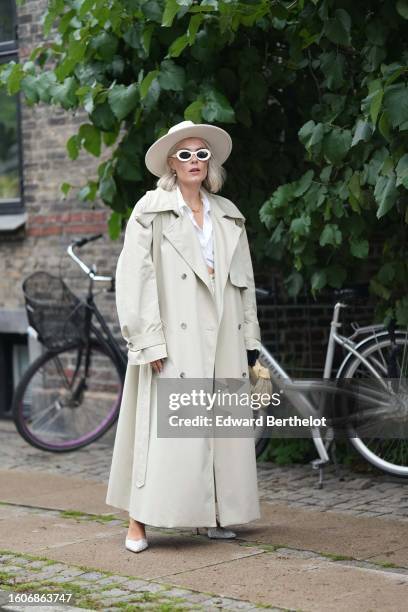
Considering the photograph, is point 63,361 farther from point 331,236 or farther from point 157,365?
point 157,365

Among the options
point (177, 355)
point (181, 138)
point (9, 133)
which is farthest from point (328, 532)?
point (9, 133)

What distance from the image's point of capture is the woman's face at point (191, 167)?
20.8ft

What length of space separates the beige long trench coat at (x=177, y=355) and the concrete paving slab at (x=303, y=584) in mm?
436

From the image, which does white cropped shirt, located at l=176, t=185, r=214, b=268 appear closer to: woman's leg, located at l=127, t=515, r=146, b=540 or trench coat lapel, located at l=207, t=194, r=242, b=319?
trench coat lapel, located at l=207, t=194, r=242, b=319

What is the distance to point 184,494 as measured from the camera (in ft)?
20.2

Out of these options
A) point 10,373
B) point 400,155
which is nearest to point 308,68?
point 400,155

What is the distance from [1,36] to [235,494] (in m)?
6.19

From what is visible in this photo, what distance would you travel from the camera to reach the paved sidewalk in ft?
17.3

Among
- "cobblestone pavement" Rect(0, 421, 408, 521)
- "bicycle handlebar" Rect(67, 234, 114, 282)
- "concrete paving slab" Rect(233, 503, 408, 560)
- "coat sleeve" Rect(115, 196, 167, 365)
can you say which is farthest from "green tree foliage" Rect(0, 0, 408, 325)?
"concrete paving slab" Rect(233, 503, 408, 560)

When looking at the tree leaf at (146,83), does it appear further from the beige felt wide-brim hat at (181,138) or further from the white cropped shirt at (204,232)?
the white cropped shirt at (204,232)

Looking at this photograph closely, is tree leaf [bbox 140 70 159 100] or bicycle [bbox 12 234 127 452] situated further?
bicycle [bbox 12 234 127 452]

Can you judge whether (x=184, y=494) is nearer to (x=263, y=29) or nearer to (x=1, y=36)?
(x=263, y=29)

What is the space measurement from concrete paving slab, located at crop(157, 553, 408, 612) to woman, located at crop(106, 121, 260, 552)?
459mm

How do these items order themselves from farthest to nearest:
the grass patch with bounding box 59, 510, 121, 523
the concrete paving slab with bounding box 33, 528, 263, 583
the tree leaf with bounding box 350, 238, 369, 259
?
the tree leaf with bounding box 350, 238, 369, 259, the grass patch with bounding box 59, 510, 121, 523, the concrete paving slab with bounding box 33, 528, 263, 583
